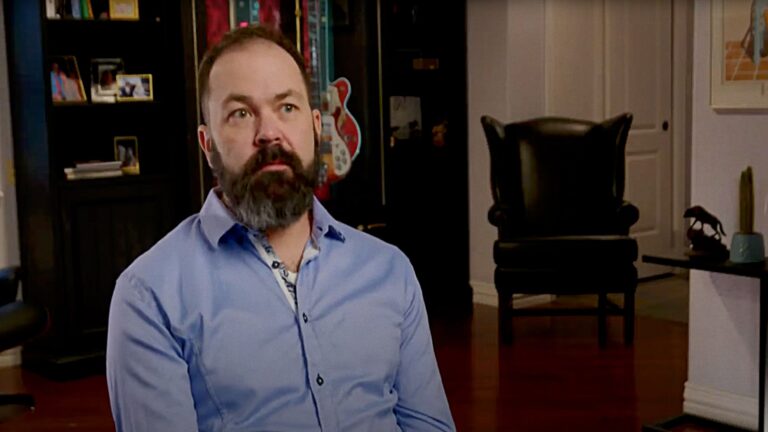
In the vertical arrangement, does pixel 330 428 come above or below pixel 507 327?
above

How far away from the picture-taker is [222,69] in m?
1.70

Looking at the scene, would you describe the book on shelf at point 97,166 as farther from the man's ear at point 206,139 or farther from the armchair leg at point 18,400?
the man's ear at point 206,139

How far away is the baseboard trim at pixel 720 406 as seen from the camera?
3822 millimetres

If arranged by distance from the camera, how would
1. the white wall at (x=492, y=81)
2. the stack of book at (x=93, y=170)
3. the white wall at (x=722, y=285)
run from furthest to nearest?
the white wall at (x=492, y=81)
the stack of book at (x=93, y=170)
the white wall at (x=722, y=285)

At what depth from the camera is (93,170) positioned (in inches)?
195

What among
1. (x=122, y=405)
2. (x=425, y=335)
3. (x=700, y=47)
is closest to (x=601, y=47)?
(x=700, y=47)

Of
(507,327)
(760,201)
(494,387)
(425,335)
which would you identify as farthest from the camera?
(507,327)

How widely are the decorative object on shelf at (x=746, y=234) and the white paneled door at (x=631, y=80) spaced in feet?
8.38

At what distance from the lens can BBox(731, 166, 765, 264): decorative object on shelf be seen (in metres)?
3.56

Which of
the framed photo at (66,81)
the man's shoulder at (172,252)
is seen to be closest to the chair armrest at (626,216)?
the framed photo at (66,81)

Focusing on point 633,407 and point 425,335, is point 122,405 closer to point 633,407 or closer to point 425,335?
point 425,335

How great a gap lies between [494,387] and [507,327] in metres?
0.76

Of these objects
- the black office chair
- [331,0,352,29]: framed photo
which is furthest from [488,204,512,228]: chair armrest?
the black office chair

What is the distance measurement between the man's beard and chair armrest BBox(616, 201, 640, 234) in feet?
12.3
